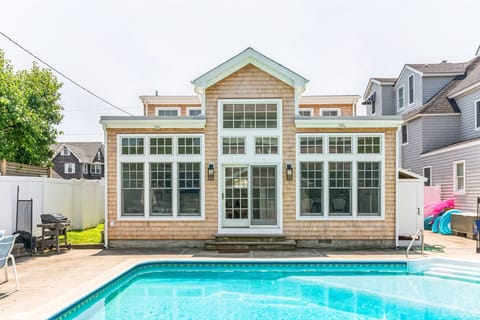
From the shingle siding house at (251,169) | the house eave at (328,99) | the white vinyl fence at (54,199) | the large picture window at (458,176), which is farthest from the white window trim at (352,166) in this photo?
the white vinyl fence at (54,199)

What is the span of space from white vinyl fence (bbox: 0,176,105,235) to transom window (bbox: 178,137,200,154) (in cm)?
439

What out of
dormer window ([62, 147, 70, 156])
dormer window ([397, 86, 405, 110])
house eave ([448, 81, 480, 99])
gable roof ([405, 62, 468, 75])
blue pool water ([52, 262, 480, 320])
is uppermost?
gable roof ([405, 62, 468, 75])

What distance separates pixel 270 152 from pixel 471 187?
9020mm

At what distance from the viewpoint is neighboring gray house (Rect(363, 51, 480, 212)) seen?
14.5 meters

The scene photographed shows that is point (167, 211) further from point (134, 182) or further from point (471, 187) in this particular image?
point (471, 187)

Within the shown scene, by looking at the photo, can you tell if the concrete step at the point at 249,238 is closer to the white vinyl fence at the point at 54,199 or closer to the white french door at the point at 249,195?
the white french door at the point at 249,195

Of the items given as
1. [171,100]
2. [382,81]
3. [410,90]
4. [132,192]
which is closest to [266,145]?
[132,192]

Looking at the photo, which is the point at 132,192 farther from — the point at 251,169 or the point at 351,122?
the point at 351,122

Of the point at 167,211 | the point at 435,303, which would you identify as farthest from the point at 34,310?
the point at 435,303

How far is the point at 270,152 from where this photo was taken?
10.4 meters

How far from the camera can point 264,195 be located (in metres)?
10.4

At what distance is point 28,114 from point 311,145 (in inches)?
363

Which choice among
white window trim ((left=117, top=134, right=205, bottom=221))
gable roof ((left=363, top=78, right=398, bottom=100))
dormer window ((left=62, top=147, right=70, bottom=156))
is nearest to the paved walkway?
white window trim ((left=117, top=134, right=205, bottom=221))

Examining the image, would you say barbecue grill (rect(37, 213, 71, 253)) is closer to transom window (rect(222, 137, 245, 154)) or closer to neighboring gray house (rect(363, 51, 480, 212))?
transom window (rect(222, 137, 245, 154))
